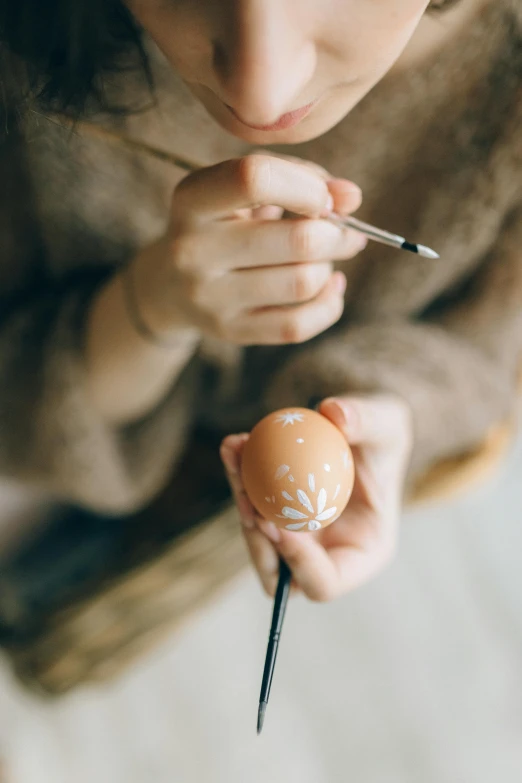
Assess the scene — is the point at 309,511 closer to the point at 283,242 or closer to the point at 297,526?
the point at 297,526

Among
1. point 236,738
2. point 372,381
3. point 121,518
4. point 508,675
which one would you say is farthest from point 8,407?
point 508,675

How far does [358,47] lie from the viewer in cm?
25

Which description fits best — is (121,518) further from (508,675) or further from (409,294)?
(508,675)

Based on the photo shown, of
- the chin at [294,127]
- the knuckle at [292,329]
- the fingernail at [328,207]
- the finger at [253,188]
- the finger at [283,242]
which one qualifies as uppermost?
the chin at [294,127]

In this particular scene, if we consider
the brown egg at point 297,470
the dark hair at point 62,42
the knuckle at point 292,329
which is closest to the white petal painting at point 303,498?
the brown egg at point 297,470

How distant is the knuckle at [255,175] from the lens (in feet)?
0.92

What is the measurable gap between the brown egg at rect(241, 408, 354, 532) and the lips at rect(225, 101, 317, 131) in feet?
0.43

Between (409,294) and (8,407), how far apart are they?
13.1 inches

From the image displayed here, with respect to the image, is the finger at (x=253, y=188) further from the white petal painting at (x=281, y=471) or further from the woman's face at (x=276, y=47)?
the white petal painting at (x=281, y=471)

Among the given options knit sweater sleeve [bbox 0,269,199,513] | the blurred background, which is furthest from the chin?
the blurred background

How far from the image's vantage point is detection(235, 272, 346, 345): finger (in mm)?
365

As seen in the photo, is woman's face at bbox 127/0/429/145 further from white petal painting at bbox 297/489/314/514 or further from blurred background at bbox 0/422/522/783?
blurred background at bbox 0/422/522/783

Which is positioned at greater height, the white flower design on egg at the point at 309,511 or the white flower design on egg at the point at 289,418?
the white flower design on egg at the point at 289,418

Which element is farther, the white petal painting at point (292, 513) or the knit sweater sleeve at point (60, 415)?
the knit sweater sleeve at point (60, 415)
